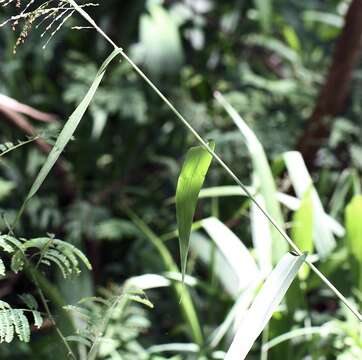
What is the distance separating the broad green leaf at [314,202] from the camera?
1.22 metres

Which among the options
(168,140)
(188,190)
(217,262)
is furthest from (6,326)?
(168,140)

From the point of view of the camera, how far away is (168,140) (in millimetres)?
1808

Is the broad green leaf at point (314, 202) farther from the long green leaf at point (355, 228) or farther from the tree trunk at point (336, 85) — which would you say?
the tree trunk at point (336, 85)

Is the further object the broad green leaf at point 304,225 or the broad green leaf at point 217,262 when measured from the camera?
the broad green leaf at point 217,262

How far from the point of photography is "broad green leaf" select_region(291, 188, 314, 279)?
115cm

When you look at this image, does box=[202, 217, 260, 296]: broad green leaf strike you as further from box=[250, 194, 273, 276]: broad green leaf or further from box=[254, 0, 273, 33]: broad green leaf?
box=[254, 0, 273, 33]: broad green leaf

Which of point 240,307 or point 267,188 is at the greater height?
point 267,188

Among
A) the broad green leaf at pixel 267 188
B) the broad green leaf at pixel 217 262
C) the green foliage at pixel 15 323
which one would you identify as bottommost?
the broad green leaf at pixel 217 262

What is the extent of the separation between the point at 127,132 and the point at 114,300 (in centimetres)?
105

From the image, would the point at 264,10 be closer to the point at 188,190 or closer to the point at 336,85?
the point at 336,85

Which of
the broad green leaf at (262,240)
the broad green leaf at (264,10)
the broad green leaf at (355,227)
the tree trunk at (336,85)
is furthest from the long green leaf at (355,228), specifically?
Result: the broad green leaf at (264,10)

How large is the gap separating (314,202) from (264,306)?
22.4 inches

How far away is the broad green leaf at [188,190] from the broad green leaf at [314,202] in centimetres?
51

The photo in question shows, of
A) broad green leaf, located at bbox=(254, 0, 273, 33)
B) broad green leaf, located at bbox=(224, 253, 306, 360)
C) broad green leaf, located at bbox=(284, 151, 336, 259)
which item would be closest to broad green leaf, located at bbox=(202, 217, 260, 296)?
broad green leaf, located at bbox=(284, 151, 336, 259)
